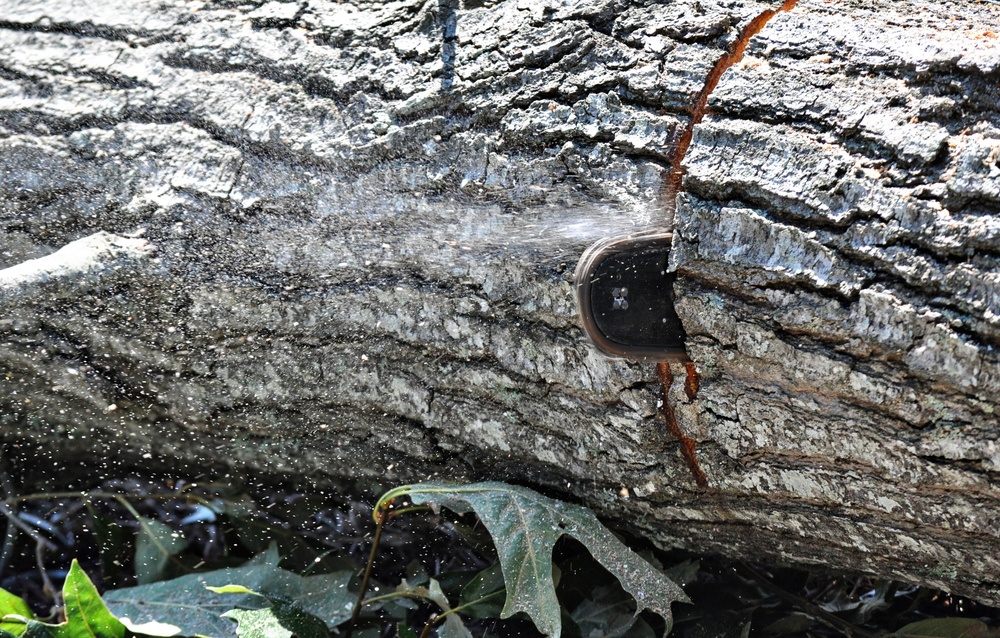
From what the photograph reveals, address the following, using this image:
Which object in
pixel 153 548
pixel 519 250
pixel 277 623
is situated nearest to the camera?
pixel 519 250

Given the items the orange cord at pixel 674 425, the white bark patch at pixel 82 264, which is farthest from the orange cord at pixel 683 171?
the white bark patch at pixel 82 264

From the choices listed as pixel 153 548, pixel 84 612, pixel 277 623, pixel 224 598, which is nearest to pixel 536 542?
pixel 277 623

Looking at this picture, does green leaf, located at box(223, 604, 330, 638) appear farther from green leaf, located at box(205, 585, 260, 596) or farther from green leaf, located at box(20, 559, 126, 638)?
green leaf, located at box(20, 559, 126, 638)

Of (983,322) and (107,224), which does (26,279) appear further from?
(983,322)

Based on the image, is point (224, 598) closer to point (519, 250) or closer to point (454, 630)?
point (454, 630)

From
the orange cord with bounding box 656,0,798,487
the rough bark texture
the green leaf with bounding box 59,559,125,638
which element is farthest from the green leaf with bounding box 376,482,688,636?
the green leaf with bounding box 59,559,125,638
